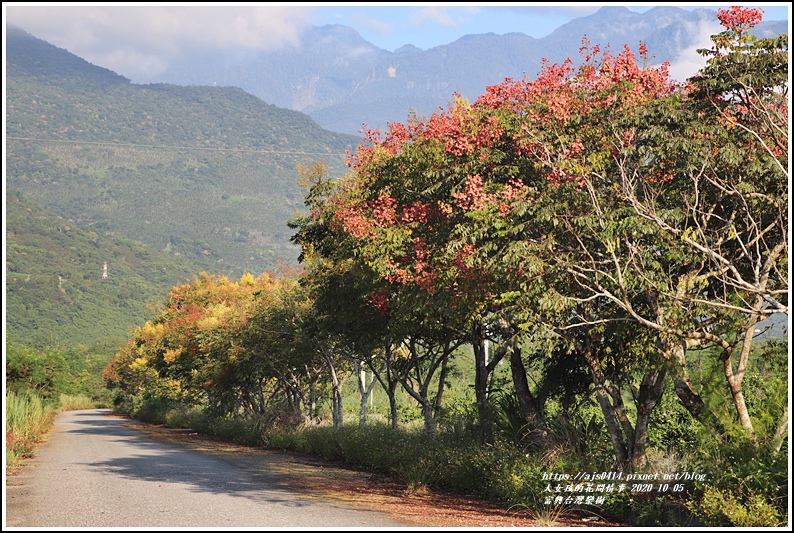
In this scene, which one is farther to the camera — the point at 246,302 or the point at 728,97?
the point at 246,302

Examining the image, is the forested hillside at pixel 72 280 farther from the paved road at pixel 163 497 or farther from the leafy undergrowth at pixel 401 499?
the leafy undergrowth at pixel 401 499

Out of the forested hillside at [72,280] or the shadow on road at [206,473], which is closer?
the shadow on road at [206,473]

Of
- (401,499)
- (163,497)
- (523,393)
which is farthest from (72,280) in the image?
(401,499)

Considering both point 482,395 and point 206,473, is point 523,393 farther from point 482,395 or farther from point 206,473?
point 206,473

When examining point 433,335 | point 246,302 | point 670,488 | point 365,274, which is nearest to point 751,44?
point 670,488

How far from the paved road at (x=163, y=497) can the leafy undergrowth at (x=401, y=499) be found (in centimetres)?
52

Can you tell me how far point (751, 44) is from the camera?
32.8ft

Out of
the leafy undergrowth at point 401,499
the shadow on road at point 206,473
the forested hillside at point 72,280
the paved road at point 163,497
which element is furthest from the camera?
the forested hillside at point 72,280

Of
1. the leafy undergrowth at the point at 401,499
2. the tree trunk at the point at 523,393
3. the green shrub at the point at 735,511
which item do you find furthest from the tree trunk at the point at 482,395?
the green shrub at the point at 735,511

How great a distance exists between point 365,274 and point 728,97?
7538 millimetres

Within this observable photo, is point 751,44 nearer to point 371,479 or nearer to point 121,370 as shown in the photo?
point 371,479

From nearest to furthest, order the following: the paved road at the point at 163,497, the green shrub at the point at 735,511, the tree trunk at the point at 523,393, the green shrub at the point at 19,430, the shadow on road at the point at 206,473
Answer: the green shrub at the point at 735,511 < the paved road at the point at 163,497 < the shadow on road at the point at 206,473 < the tree trunk at the point at 523,393 < the green shrub at the point at 19,430

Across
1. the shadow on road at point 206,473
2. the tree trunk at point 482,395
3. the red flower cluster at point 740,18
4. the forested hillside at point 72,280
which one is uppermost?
the forested hillside at point 72,280

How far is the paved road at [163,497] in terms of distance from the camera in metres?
12.0
